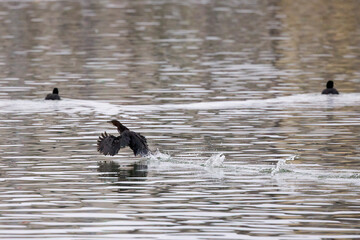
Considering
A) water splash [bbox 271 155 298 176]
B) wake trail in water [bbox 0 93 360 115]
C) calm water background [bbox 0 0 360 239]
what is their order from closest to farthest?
calm water background [bbox 0 0 360 239], water splash [bbox 271 155 298 176], wake trail in water [bbox 0 93 360 115]

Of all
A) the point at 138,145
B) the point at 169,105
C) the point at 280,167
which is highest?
the point at 169,105

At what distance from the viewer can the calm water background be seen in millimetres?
18062

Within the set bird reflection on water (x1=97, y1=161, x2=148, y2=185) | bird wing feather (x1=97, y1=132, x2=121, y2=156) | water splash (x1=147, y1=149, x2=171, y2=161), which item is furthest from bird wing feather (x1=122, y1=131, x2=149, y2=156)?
bird reflection on water (x1=97, y1=161, x2=148, y2=185)

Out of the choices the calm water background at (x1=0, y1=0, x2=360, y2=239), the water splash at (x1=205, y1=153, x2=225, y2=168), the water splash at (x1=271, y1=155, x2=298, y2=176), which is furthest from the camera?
the water splash at (x1=205, y1=153, x2=225, y2=168)

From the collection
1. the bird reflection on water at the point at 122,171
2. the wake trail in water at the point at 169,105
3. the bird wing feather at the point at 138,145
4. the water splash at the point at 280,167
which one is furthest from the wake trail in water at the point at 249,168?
the wake trail in water at the point at 169,105

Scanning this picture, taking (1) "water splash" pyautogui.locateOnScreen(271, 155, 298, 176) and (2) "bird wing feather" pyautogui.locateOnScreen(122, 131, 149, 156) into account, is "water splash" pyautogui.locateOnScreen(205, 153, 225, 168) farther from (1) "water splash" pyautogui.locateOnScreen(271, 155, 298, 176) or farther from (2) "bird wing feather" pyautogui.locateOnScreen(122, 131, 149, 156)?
(2) "bird wing feather" pyautogui.locateOnScreen(122, 131, 149, 156)

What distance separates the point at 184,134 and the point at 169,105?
18.9ft

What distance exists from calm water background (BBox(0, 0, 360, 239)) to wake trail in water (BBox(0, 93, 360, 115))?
0.07 m

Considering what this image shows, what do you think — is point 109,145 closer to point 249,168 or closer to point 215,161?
point 215,161

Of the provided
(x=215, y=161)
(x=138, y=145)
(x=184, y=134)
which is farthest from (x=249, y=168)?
(x=184, y=134)

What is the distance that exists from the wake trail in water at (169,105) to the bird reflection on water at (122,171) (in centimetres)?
880

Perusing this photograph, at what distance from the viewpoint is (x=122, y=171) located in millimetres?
23219

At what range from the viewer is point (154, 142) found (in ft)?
87.8

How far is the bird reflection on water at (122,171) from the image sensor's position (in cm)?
2231
